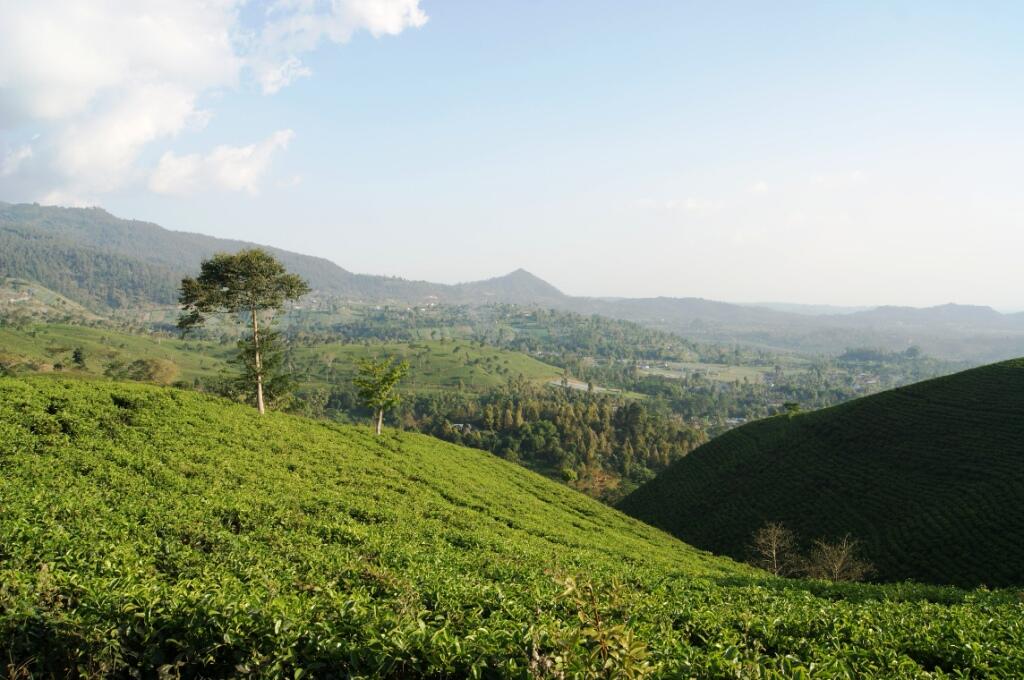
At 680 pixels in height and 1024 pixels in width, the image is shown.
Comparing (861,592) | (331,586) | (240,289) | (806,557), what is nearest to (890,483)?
(806,557)

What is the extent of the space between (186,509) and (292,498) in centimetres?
444

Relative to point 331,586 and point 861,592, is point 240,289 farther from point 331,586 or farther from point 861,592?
point 861,592

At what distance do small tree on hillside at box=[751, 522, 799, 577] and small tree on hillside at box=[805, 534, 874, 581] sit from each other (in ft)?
5.89

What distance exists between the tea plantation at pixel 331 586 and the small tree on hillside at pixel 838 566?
1332 cm

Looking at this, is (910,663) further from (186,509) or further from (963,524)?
(963,524)

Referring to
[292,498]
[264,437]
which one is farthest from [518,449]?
[292,498]

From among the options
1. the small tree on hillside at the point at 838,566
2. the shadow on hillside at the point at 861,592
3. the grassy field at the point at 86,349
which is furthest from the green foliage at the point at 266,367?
the grassy field at the point at 86,349

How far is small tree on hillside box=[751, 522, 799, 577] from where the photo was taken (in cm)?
3509

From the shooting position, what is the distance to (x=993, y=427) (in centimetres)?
4272

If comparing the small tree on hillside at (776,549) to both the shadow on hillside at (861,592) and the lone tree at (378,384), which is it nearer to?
the shadow on hillside at (861,592)

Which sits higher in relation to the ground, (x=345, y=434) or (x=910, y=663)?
(x=910, y=663)

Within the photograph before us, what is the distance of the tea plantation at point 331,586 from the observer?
4574 millimetres

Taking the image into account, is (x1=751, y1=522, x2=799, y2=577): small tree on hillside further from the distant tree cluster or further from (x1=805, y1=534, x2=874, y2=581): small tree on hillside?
(x1=805, y1=534, x2=874, y2=581): small tree on hillside

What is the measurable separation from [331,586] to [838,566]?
31.4m
